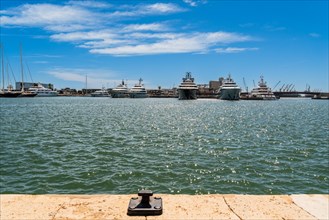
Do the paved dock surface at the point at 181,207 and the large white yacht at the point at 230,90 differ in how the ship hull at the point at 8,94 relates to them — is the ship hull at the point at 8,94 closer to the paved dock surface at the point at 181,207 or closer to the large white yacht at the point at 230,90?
the large white yacht at the point at 230,90

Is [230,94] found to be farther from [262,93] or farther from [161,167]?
[161,167]

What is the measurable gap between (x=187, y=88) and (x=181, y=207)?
156 metres

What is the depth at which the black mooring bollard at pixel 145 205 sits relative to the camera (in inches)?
165

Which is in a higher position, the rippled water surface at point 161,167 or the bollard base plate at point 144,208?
the bollard base plate at point 144,208

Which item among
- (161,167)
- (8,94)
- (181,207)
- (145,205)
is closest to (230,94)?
(8,94)

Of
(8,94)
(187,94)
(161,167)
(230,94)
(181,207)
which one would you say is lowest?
(161,167)

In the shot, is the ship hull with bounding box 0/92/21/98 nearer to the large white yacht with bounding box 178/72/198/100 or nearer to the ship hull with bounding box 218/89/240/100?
the large white yacht with bounding box 178/72/198/100

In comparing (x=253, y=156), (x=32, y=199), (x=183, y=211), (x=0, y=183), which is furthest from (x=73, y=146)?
(x=183, y=211)

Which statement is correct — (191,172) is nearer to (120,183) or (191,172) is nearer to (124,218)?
(120,183)

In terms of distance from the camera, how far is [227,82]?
166 m

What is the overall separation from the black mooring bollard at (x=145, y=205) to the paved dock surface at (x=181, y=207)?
8 centimetres

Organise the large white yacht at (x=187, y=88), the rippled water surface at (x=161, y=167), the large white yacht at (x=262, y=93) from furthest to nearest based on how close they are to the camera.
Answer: the large white yacht at (x=262, y=93) → the large white yacht at (x=187, y=88) → the rippled water surface at (x=161, y=167)

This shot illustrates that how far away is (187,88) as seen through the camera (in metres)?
159

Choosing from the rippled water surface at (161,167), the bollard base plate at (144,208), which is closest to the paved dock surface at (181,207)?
the bollard base plate at (144,208)
